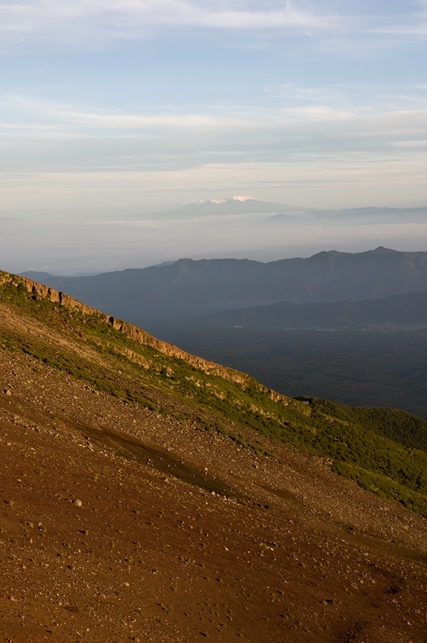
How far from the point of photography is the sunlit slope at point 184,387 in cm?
4816

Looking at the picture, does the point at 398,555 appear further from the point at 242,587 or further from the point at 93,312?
the point at 93,312

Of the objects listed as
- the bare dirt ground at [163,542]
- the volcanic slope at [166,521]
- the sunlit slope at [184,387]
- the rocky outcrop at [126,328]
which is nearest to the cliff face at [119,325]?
the rocky outcrop at [126,328]

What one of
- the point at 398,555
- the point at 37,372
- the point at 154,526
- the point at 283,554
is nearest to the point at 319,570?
the point at 283,554

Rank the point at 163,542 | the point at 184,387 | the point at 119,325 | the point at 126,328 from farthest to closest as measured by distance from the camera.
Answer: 1. the point at 126,328
2. the point at 119,325
3. the point at 184,387
4. the point at 163,542

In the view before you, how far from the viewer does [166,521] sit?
Answer: 26609 millimetres

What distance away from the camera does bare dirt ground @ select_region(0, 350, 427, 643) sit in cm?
1898

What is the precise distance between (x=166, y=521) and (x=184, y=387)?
31721 millimetres

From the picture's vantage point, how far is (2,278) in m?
60.0

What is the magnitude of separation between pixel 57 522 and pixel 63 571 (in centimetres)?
308

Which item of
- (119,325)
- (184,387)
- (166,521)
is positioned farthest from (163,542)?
(119,325)

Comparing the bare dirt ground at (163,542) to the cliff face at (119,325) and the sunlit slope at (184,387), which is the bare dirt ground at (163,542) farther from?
the cliff face at (119,325)

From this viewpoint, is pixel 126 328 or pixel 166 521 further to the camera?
pixel 126 328

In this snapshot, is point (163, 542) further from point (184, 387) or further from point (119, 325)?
point (119, 325)

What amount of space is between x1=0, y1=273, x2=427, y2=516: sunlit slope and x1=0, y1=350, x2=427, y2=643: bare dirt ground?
495 cm
